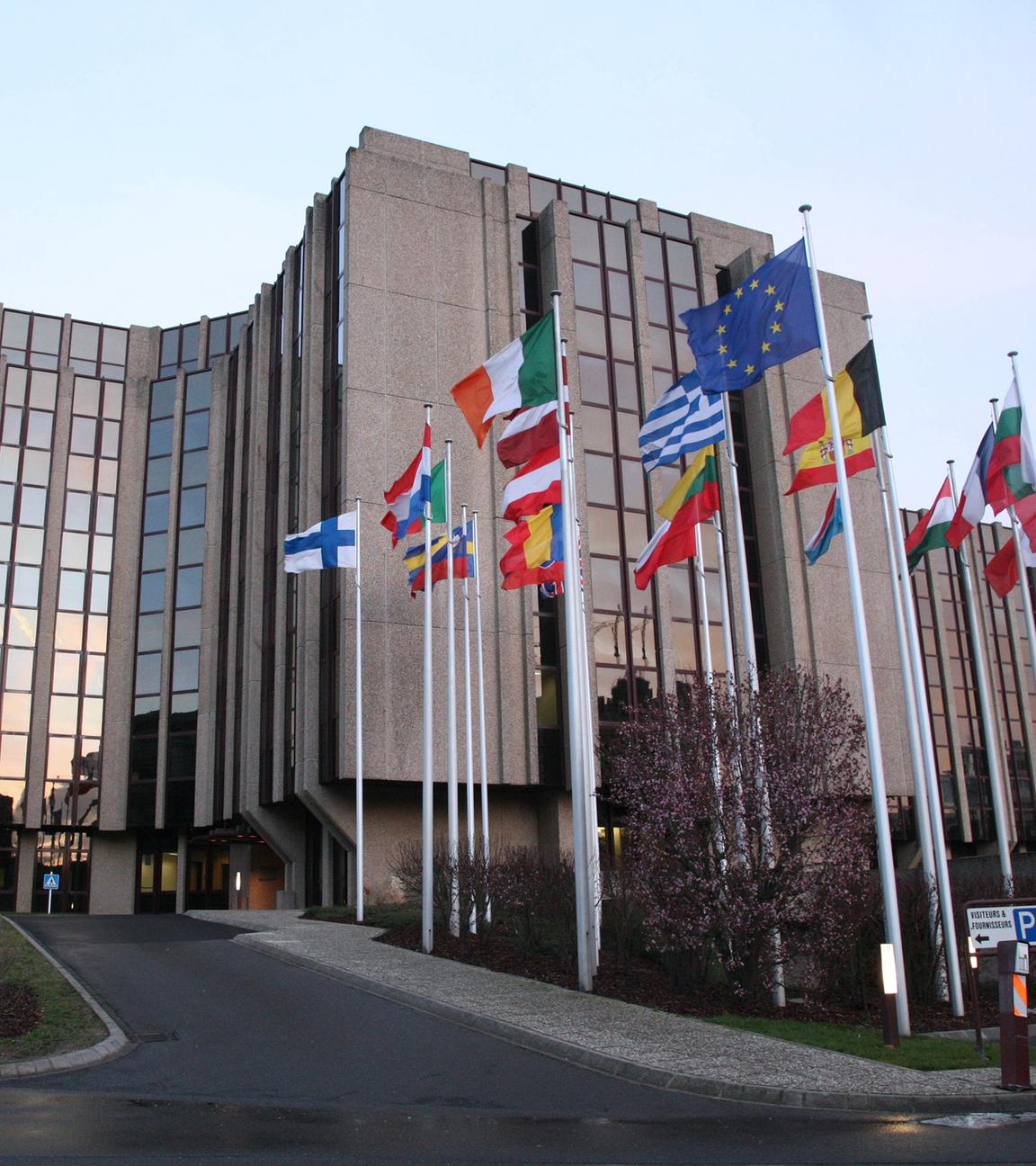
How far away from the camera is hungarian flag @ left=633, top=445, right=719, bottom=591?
19344 mm

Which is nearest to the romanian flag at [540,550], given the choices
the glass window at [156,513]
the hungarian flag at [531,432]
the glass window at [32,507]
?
the hungarian flag at [531,432]

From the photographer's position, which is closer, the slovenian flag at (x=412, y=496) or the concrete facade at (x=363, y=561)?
the slovenian flag at (x=412, y=496)

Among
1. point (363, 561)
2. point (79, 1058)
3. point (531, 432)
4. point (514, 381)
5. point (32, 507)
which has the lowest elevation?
point (79, 1058)

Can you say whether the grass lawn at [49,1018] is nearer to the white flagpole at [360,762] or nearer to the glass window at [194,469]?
the white flagpole at [360,762]

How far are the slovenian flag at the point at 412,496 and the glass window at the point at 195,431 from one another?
30225mm

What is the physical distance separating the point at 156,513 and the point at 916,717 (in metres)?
41.4

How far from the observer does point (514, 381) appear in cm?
1856

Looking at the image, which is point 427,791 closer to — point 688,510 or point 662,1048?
point 688,510

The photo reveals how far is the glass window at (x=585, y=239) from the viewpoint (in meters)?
40.8

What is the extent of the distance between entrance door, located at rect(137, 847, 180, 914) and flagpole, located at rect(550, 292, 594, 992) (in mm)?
36799

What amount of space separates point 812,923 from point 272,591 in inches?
1205

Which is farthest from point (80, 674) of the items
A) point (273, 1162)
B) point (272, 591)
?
point (273, 1162)

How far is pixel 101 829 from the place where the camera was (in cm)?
4866

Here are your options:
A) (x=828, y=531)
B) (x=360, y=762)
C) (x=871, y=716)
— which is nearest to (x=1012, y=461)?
(x=828, y=531)
